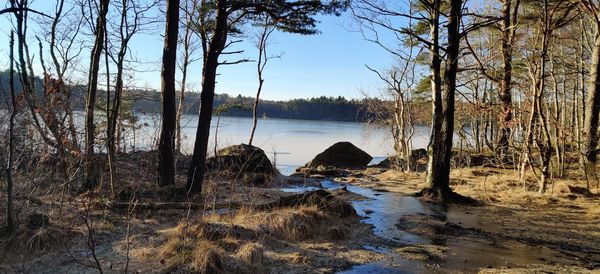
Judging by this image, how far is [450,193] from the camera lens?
1090 centimetres

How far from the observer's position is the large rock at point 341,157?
25016mm

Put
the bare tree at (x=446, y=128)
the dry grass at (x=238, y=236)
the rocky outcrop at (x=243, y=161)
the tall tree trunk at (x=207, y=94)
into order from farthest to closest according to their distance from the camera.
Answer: the rocky outcrop at (x=243, y=161)
the bare tree at (x=446, y=128)
the tall tree trunk at (x=207, y=94)
the dry grass at (x=238, y=236)

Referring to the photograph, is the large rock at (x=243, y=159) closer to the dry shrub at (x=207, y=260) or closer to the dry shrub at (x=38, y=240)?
the dry shrub at (x=38, y=240)

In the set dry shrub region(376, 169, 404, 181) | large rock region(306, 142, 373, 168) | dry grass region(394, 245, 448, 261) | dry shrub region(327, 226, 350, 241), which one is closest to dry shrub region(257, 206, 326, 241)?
dry shrub region(327, 226, 350, 241)

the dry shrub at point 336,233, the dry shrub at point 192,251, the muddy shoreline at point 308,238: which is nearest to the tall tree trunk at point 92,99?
the muddy shoreline at point 308,238

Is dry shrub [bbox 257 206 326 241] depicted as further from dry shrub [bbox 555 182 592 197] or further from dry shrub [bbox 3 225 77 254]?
dry shrub [bbox 555 182 592 197]

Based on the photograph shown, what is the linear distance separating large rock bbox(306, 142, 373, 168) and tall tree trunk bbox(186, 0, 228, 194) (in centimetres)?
1542

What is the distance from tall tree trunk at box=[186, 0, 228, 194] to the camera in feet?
30.3

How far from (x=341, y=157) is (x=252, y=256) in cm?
2061

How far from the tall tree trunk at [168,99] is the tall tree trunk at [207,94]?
0.54 metres

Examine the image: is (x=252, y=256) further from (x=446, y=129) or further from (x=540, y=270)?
(x=446, y=129)

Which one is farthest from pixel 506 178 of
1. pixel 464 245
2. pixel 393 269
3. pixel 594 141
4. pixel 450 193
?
pixel 393 269

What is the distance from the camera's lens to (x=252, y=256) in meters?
5.46

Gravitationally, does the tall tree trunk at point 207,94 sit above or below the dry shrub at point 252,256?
above
